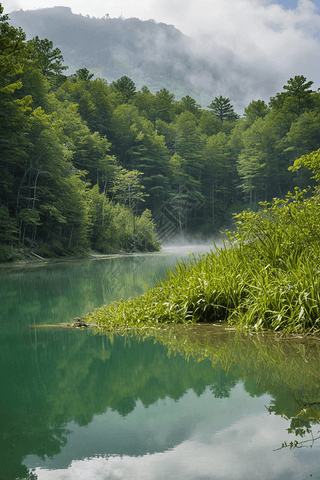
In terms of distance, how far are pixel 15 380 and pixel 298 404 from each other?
168cm

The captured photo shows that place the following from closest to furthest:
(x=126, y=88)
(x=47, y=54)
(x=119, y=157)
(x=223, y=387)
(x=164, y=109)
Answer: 1. (x=223, y=387)
2. (x=47, y=54)
3. (x=119, y=157)
4. (x=126, y=88)
5. (x=164, y=109)

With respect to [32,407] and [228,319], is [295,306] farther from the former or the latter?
[32,407]

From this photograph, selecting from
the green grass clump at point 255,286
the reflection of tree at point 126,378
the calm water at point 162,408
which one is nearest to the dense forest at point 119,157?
the green grass clump at point 255,286

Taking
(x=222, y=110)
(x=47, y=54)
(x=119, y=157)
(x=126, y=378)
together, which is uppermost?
(x=222, y=110)

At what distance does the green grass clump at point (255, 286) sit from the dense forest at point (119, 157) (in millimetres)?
15136

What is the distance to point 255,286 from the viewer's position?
4051 mm

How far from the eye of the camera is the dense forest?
21.2 metres

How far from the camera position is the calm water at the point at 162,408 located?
1597 millimetres

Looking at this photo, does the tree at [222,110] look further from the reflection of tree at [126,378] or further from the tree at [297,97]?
the reflection of tree at [126,378]

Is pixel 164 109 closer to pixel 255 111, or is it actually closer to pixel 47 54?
pixel 255 111

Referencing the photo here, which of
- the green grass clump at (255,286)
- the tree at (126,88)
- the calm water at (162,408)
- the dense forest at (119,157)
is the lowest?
the calm water at (162,408)

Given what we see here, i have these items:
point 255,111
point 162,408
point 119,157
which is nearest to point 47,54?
point 119,157

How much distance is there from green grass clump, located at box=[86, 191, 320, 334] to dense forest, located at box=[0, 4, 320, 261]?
1514 cm

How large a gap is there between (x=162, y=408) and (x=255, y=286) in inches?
84.1
